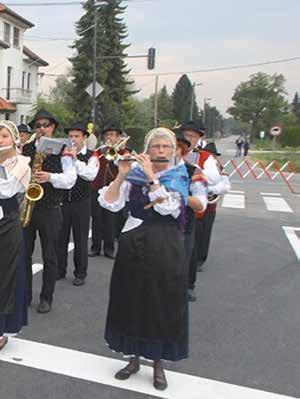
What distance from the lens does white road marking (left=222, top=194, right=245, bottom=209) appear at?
47.3 ft

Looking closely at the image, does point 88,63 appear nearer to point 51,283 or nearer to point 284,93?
point 51,283

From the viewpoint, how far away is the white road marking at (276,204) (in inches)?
558

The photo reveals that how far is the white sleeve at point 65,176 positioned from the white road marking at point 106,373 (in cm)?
148

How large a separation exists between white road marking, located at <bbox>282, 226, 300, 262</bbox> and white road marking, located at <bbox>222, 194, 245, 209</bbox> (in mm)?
2967

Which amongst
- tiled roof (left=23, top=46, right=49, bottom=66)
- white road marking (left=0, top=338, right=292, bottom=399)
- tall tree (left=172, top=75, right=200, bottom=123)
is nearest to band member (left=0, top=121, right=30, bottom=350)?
white road marking (left=0, top=338, right=292, bottom=399)

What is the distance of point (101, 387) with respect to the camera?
385 cm

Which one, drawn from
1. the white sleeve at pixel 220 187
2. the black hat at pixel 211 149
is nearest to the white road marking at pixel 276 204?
the black hat at pixel 211 149

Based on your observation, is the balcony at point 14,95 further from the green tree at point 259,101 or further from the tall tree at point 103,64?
the green tree at point 259,101

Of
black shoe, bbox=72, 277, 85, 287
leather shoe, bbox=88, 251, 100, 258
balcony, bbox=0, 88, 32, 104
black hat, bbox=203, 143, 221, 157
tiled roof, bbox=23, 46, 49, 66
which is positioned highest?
tiled roof, bbox=23, 46, 49, 66

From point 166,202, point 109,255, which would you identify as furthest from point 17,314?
point 109,255

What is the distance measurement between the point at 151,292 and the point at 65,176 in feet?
6.00

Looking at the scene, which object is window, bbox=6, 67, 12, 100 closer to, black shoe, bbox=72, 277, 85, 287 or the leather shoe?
the leather shoe

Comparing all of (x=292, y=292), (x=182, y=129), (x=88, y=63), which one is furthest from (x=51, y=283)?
(x=88, y=63)

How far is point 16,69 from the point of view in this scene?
151ft
